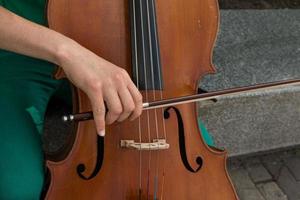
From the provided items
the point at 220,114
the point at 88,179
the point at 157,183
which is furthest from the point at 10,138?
the point at 220,114

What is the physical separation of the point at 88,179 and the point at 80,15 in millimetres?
309

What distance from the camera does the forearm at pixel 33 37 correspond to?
0.76m

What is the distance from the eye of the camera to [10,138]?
93 centimetres

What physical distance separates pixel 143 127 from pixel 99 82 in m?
0.17

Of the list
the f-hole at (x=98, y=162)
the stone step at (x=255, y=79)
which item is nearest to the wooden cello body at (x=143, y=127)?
the f-hole at (x=98, y=162)

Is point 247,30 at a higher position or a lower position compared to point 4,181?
higher

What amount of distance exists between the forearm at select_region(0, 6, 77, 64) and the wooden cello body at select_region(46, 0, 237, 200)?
0.23 feet

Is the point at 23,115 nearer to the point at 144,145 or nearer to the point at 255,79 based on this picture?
the point at 144,145

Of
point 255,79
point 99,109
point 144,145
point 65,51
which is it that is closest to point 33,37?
point 65,51

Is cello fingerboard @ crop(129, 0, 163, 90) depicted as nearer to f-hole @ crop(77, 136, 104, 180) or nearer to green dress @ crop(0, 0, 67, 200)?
f-hole @ crop(77, 136, 104, 180)

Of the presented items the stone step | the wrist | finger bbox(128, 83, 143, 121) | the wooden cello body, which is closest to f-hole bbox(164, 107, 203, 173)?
the wooden cello body

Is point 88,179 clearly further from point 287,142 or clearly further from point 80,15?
point 287,142

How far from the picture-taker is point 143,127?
0.88m

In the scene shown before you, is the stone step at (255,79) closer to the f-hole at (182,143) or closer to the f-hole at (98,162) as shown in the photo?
the f-hole at (182,143)
